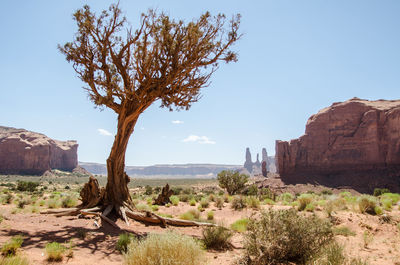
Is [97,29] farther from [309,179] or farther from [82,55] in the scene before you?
→ [309,179]

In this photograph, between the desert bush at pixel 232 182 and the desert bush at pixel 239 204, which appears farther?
the desert bush at pixel 232 182

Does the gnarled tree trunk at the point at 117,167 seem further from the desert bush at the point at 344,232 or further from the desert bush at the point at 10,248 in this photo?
the desert bush at the point at 344,232

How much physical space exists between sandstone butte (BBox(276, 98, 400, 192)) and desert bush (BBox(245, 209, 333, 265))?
51.1 metres

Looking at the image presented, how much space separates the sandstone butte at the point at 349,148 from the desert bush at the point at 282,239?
5110 centimetres

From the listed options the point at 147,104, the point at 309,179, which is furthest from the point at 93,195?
the point at 309,179

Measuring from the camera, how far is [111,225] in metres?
8.91

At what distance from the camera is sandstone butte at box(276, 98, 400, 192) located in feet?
174

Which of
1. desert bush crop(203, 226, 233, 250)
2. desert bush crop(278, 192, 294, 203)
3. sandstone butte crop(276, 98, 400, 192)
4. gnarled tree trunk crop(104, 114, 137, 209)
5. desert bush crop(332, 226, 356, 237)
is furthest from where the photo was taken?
sandstone butte crop(276, 98, 400, 192)

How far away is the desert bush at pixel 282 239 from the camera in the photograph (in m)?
4.98

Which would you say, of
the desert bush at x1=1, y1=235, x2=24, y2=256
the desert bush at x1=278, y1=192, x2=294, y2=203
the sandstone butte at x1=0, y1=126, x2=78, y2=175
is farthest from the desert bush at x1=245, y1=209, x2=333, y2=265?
the sandstone butte at x1=0, y1=126, x2=78, y2=175

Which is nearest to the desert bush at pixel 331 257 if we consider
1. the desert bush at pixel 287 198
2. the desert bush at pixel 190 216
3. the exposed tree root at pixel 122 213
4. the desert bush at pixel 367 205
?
the exposed tree root at pixel 122 213

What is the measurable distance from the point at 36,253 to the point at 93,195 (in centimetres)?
628

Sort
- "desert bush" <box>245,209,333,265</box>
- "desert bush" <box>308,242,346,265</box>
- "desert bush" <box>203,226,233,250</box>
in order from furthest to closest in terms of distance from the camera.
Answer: "desert bush" <box>203,226,233,250</box>
"desert bush" <box>245,209,333,265</box>
"desert bush" <box>308,242,346,265</box>

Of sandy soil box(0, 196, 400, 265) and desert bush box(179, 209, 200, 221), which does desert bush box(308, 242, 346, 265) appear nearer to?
sandy soil box(0, 196, 400, 265)
